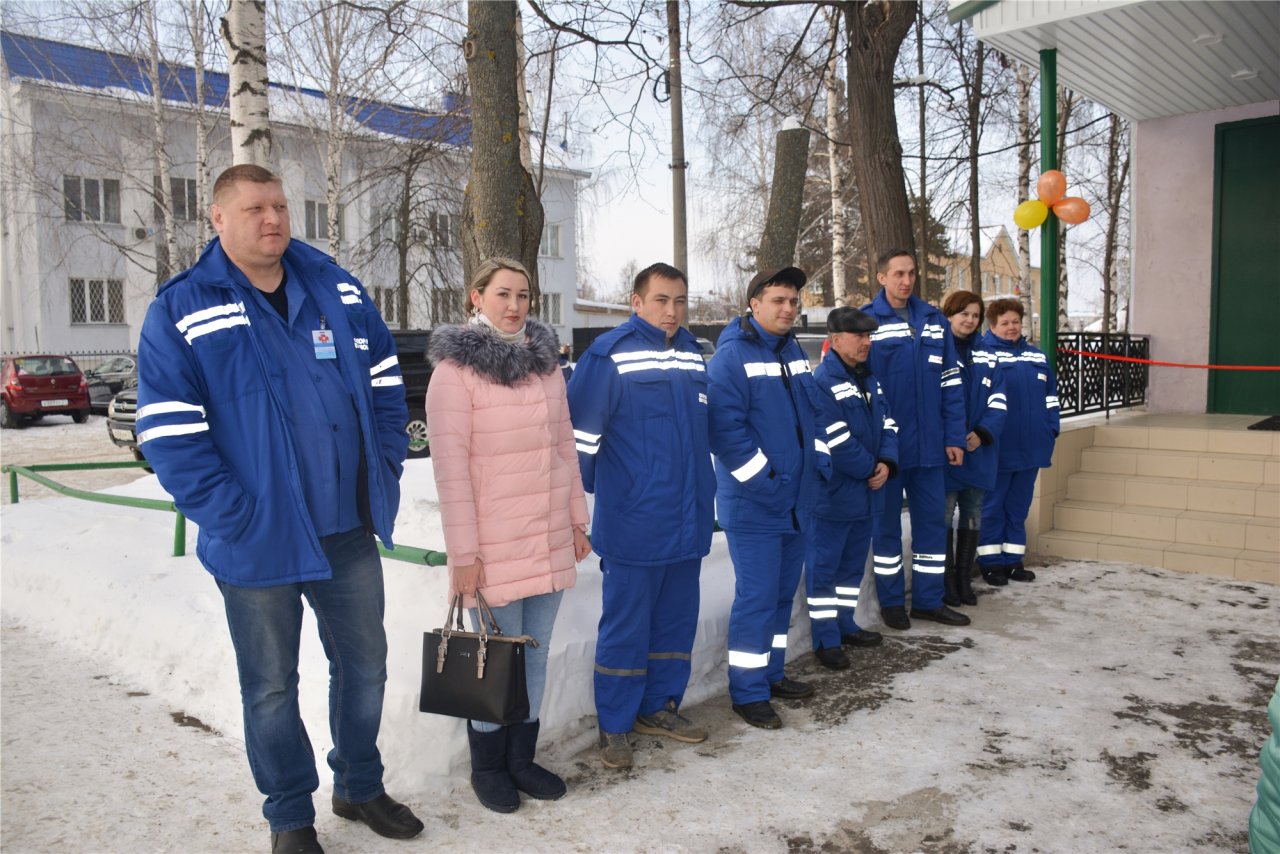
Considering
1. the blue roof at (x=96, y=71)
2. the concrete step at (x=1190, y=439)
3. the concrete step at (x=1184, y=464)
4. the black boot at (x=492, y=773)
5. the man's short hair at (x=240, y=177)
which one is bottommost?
the black boot at (x=492, y=773)

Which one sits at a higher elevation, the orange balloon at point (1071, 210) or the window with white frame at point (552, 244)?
the window with white frame at point (552, 244)

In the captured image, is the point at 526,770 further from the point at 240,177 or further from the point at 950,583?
the point at 950,583

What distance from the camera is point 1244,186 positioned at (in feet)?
32.1

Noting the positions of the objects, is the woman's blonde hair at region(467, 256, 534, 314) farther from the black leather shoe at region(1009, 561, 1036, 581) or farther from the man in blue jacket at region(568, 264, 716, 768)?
the black leather shoe at region(1009, 561, 1036, 581)

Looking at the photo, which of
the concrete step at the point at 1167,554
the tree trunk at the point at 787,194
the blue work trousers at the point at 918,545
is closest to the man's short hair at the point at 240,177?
the blue work trousers at the point at 918,545

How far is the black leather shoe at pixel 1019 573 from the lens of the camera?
6.49 meters

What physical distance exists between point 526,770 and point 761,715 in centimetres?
114

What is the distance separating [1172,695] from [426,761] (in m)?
3.31

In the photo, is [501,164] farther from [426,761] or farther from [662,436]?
[426,761]

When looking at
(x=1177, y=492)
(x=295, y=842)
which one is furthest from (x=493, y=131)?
(x=1177, y=492)

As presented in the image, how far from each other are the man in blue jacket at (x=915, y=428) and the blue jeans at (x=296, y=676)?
3191 mm

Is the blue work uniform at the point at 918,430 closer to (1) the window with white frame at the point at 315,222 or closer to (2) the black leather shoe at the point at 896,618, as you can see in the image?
(2) the black leather shoe at the point at 896,618

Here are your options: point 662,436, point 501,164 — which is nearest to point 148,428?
point 662,436

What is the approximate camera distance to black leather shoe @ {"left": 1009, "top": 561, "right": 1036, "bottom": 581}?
21.3 ft
